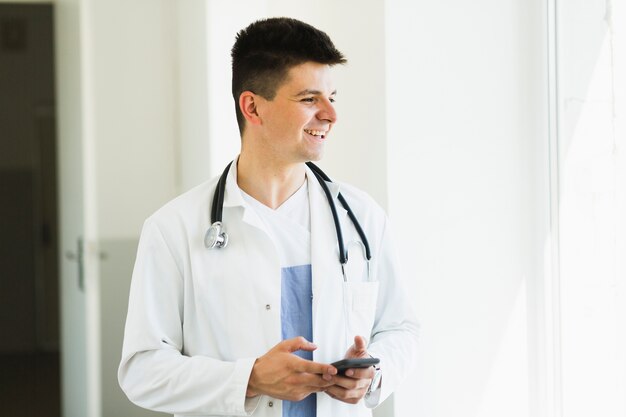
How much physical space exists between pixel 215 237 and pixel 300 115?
289 mm

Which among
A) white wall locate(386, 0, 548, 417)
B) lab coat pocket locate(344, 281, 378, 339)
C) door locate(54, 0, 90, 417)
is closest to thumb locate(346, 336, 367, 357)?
lab coat pocket locate(344, 281, 378, 339)

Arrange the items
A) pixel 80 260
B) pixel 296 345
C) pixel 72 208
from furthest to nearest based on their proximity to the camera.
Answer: pixel 72 208 → pixel 80 260 → pixel 296 345

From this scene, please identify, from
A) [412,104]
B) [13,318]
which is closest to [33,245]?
[13,318]

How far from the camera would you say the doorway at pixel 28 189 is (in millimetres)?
5418

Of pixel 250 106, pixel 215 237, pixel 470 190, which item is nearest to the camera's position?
pixel 215 237

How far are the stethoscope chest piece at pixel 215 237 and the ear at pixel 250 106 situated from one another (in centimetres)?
23

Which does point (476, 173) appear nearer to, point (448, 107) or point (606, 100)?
point (448, 107)

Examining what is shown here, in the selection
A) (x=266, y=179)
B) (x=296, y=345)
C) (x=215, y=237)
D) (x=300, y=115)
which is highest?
(x=300, y=115)

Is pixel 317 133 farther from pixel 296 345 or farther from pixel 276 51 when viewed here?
pixel 296 345

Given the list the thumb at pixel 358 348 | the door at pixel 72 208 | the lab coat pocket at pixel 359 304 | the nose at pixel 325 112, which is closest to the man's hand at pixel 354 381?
the thumb at pixel 358 348

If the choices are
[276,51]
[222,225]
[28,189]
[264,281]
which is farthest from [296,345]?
[28,189]

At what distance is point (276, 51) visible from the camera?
146 cm

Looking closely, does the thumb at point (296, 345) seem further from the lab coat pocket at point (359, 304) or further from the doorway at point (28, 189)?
the doorway at point (28, 189)

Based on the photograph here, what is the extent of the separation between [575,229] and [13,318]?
468 cm
